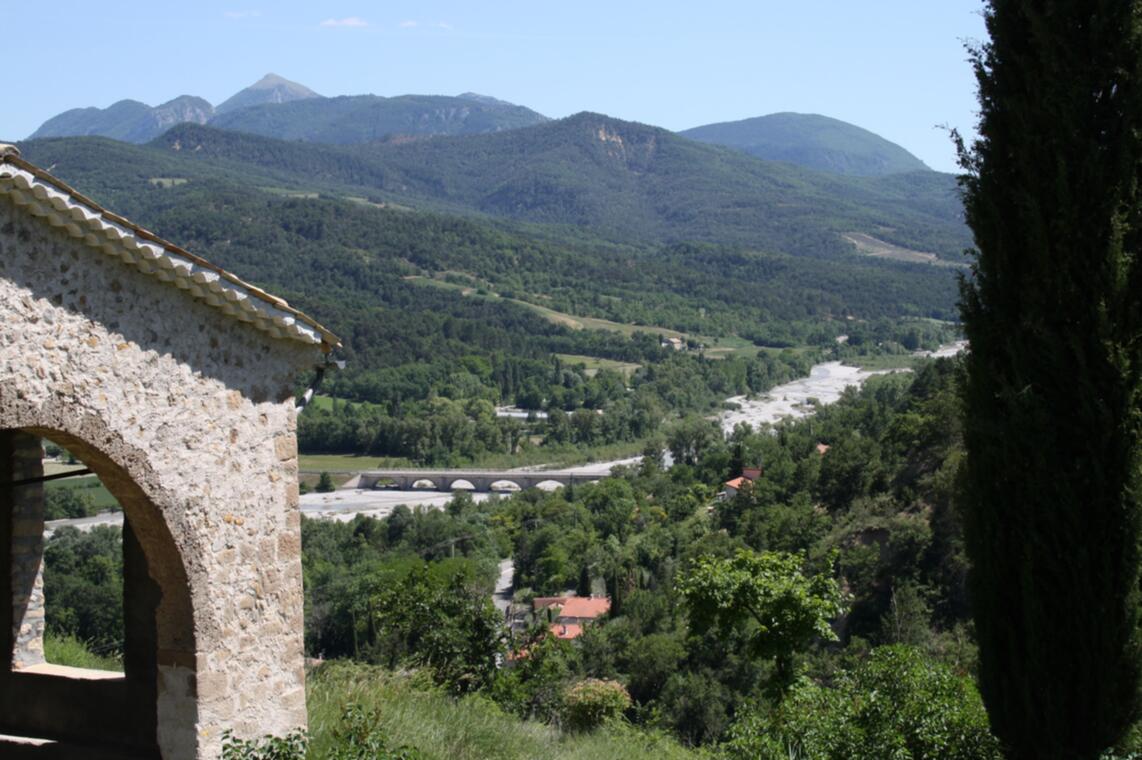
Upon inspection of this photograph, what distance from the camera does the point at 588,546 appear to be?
174 feet

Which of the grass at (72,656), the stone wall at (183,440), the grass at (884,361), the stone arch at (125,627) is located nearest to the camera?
the stone wall at (183,440)

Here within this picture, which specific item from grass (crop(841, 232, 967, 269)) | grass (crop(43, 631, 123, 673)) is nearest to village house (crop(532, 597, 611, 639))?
grass (crop(43, 631, 123, 673))

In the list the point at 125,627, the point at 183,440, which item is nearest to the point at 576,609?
the point at 125,627

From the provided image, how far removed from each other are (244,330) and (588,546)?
4696 cm

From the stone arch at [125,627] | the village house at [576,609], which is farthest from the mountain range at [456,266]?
the stone arch at [125,627]

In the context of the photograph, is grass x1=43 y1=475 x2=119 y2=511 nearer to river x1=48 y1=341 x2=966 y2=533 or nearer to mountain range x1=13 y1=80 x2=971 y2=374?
river x1=48 y1=341 x2=966 y2=533

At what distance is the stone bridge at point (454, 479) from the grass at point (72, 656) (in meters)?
69.0

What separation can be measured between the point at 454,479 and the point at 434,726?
244 ft

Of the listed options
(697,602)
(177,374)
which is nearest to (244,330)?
(177,374)

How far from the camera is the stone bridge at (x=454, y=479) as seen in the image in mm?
79500

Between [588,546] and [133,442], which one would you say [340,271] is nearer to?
[588,546]

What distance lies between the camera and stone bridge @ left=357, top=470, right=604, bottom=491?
79500mm

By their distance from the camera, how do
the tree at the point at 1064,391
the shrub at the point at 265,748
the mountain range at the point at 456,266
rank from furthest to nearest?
the mountain range at the point at 456,266
the tree at the point at 1064,391
the shrub at the point at 265,748

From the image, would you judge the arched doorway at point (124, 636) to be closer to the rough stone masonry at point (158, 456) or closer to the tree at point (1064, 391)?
the rough stone masonry at point (158, 456)
